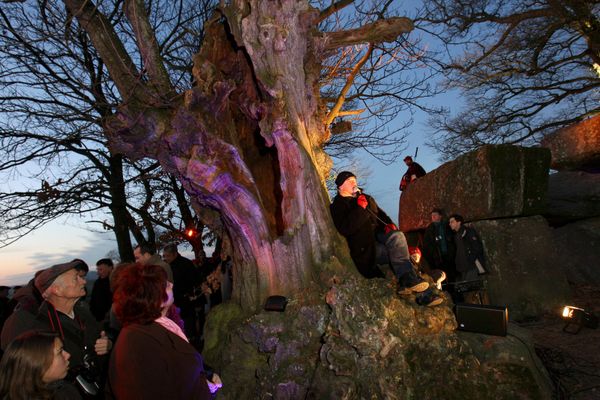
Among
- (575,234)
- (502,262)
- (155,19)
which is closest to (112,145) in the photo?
(155,19)

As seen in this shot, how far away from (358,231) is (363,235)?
0.24 feet

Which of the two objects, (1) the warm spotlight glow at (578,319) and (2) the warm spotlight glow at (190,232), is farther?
(2) the warm spotlight glow at (190,232)

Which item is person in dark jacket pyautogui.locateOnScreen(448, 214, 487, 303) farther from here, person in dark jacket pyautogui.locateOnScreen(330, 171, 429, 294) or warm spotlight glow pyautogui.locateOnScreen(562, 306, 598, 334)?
person in dark jacket pyautogui.locateOnScreen(330, 171, 429, 294)

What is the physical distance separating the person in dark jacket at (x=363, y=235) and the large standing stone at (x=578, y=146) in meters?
7.29

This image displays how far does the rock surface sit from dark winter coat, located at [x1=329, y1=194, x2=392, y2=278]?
0.30 meters

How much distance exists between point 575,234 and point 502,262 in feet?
9.84

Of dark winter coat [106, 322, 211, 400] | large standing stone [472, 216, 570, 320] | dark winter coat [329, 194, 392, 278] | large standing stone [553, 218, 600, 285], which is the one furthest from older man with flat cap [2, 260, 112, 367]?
large standing stone [553, 218, 600, 285]

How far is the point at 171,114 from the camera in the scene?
4.24m

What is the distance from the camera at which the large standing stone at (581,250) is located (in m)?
7.73

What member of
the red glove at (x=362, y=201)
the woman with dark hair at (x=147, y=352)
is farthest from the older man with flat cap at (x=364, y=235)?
the woman with dark hair at (x=147, y=352)

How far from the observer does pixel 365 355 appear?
3555mm

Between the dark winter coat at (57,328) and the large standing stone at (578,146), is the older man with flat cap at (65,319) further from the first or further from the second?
the large standing stone at (578,146)

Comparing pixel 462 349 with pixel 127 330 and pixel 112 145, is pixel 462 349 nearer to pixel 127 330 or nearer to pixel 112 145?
pixel 127 330

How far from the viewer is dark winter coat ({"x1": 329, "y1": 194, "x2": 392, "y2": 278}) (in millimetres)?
4312
